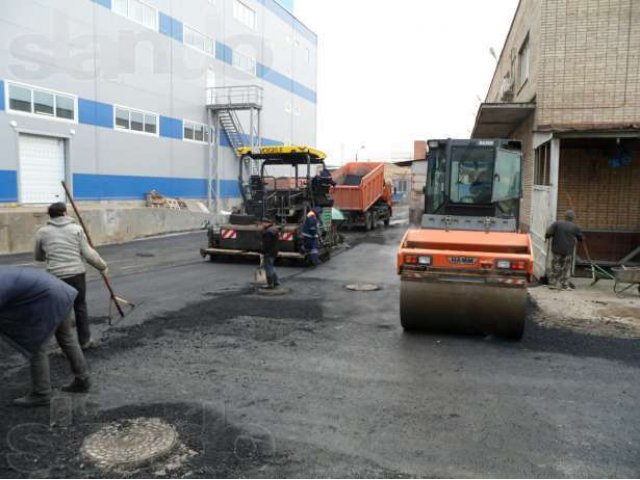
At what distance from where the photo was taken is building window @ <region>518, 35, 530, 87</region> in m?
15.5

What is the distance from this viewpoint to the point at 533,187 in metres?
13.9

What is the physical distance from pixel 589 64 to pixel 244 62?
26.6 meters

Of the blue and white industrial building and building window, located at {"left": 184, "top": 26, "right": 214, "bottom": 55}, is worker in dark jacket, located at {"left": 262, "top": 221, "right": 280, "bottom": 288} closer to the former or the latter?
the blue and white industrial building

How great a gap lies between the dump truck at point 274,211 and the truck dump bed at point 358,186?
30.1ft

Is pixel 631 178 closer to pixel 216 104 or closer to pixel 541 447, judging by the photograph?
pixel 541 447

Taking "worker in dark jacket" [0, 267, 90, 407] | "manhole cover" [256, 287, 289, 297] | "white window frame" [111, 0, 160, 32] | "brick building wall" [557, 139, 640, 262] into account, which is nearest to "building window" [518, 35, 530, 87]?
"brick building wall" [557, 139, 640, 262]

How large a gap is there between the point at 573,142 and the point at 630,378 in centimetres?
888

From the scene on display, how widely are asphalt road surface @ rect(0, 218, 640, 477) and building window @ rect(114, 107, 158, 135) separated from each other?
56.5 ft

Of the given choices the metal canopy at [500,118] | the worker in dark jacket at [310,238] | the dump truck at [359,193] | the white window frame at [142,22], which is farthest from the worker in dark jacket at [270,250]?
the white window frame at [142,22]

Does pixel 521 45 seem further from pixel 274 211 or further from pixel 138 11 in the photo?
pixel 138 11

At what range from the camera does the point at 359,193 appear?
2470cm

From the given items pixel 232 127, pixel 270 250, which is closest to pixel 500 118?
pixel 270 250

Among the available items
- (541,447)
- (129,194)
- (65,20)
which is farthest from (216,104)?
(541,447)

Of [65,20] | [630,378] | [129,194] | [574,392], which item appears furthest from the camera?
[129,194]
